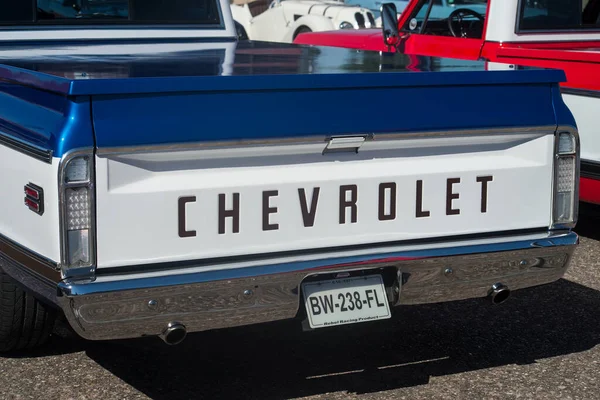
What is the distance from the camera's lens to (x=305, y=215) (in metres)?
3.48

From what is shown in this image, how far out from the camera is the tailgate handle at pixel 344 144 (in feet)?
11.4

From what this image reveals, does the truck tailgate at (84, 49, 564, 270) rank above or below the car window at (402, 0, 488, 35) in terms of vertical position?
below

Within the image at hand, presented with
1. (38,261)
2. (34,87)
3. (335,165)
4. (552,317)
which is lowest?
(552,317)

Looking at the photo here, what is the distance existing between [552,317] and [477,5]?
2.98m

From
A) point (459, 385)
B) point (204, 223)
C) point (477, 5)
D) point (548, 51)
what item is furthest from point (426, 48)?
point (204, 223)

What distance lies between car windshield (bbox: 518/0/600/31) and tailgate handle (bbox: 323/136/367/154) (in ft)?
11.9

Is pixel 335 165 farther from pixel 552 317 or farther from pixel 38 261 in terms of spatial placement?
pixel 552 317

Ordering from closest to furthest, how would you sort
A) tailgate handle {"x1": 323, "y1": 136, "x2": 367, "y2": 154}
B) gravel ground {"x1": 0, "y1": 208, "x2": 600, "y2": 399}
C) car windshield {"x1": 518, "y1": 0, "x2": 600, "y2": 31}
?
tailgate handle {"x1": 323, "y1": 136, "x2": 367, "y2": 154}
gravel ground {"x1": 0, "y1": 208, "x2": 600, "y2": 399}
car windshield {"x1": 518, "y1": 0, "x2": 600, "y2": 31}

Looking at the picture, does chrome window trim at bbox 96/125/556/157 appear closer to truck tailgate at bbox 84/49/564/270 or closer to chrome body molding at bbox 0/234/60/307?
truck tailgate at bbox 84/49/564/270

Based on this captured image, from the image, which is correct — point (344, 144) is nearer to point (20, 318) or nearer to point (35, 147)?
point (35, 147)

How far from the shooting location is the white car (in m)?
14.9

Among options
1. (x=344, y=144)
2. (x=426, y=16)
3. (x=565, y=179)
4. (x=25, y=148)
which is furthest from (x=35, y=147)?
(x=426, y=16)

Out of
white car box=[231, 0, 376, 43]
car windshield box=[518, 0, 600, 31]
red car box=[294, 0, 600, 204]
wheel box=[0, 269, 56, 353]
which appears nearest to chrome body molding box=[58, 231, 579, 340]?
wheel box=[0, 269, 56, 353]

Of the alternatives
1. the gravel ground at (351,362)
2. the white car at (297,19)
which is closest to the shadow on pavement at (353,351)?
the gravel ground at (351,362)
